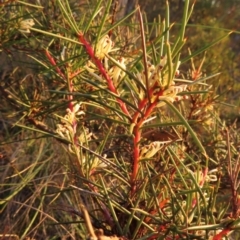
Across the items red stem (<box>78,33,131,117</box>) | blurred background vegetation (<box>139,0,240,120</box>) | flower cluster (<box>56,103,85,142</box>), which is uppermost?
red stem (<box>78,33,131,117</box>)

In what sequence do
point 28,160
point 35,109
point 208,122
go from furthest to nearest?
1. point 28,160
2. point 208,122
3. point 35,109

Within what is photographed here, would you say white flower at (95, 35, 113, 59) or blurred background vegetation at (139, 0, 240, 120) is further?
blurred background vegetation at (139, 0, 240, 120)

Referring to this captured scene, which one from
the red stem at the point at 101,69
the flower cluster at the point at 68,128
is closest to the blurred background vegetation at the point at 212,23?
the flower cluster at the point at 68,128

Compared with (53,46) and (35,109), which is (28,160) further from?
(35,109)

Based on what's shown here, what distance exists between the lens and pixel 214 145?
37.1 inches

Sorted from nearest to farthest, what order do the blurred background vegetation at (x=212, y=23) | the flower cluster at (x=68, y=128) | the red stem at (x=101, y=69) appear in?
the red stem at (x=101, y=69)
the flower cluster at (x=68, y=128)
the blurred background vegetation at (x=212, y=23)

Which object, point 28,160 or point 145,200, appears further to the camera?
point 28,160

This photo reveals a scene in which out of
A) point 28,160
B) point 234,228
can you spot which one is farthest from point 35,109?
point 28,160

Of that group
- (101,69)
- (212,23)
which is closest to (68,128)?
(101,69)

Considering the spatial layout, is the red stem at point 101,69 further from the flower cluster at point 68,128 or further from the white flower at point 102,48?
the flower cluster at point 68,128

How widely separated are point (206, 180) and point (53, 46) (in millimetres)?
592

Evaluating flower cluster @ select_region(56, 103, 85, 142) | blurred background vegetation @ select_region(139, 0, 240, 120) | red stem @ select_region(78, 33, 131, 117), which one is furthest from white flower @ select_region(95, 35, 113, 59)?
blurred background vegetation @ select_region(139, 0, 240, 120)

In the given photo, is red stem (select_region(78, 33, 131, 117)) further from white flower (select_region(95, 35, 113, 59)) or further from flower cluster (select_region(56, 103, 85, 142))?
flower cluster (select_region(56, 103, 85, 142))

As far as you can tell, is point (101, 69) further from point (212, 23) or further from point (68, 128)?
point (212, 23)
